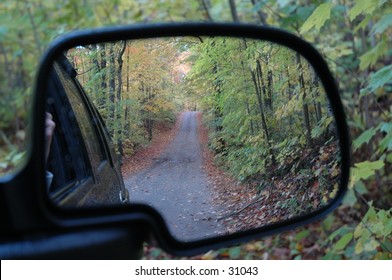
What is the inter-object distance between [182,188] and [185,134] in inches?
6.6

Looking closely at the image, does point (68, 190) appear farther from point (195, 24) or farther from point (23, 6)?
point (23, 6)

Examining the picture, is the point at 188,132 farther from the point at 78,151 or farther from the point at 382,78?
the point at 382,78

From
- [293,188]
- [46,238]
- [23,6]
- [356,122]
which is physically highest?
[23,6]

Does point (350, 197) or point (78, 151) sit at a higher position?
point (78, 151)

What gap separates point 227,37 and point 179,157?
1.71ft

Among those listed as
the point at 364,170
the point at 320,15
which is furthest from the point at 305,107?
the point at 320,15

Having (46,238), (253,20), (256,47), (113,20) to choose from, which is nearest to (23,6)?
(113,20)

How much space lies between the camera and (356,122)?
453 cm

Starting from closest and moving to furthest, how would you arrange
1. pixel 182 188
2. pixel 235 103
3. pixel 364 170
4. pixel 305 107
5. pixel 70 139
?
pixel 182 188
pixel 70 139
pixel 235 103
pixel 305 107
pixel 364 170

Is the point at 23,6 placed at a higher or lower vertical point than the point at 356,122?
higher

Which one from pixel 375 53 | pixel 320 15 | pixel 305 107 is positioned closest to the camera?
pixel 305 107

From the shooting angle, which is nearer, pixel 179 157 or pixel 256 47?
pixel 179 157

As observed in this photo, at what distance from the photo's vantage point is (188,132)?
4.40ft

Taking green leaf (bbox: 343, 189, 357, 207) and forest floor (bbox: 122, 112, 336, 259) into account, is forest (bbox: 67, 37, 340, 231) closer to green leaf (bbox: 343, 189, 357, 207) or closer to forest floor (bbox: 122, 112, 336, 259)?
forest floor (bbox: 122, 112, 336, 259)
